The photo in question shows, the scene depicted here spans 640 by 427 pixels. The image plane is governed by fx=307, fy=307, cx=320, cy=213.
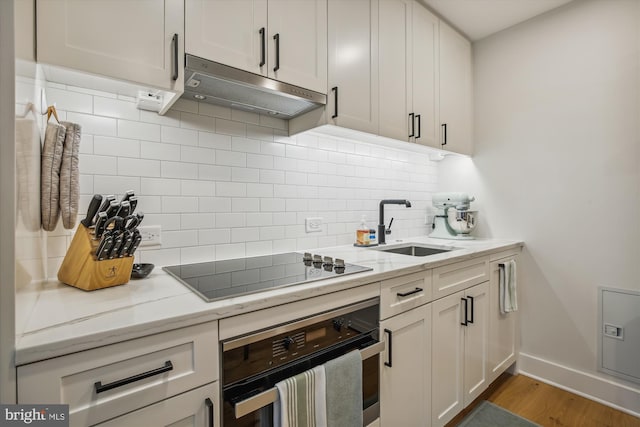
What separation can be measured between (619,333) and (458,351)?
1.09 meters

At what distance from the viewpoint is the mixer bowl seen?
2.34 m

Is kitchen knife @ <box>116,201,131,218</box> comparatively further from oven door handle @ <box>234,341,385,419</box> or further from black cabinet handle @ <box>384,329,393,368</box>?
black cabinet handle @ <box>384,329,393,368</box>

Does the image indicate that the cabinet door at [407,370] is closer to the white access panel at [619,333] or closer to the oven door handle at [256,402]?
the oven door handle at [256,402]

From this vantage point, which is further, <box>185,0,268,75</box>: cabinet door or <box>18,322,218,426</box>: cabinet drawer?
<box>185,0,268,75</box>: cabinet door

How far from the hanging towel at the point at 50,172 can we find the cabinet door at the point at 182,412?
2.12ft

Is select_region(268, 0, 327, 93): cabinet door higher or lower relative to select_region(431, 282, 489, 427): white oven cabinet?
higher

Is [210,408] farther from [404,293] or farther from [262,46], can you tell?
[262,46]

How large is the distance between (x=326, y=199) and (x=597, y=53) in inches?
77.8

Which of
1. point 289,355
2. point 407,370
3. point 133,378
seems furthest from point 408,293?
point 133,378

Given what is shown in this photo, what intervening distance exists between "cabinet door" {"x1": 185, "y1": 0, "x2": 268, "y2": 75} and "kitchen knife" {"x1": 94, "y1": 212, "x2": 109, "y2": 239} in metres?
0.64

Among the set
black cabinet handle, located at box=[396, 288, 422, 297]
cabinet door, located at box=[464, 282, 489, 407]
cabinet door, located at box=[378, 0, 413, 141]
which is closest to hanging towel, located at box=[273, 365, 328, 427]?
black cabinet handle, located at box=[396, 288, 422, 297]

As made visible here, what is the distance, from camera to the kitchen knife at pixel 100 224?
958 mm

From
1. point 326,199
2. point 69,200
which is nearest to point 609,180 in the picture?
point 326,199

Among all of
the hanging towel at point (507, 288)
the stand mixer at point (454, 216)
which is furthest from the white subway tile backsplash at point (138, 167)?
the hanging towel at point (507, 288)
